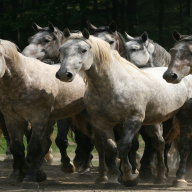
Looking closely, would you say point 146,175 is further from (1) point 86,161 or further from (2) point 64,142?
(2) point 64,142

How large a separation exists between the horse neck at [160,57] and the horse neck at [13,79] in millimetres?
3468

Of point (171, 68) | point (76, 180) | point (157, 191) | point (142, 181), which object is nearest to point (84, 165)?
point (76, 180)

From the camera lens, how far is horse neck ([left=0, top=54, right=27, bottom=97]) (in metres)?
6.54

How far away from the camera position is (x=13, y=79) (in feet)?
21.6

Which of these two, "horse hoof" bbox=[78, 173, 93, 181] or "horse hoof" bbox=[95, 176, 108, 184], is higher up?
"horse hoof" bbox=[95, 176, 108, 184]

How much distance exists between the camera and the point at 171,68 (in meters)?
6.12

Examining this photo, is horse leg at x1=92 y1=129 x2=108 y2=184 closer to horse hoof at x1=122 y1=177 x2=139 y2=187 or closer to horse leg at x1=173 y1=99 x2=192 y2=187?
horse hoof at x1=122 y1=177 x2=139 y2=187

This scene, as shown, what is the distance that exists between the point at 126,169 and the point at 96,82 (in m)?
1.22

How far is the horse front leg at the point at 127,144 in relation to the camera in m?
6.13

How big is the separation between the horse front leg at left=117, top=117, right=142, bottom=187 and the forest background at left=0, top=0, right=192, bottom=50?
10.2 metres

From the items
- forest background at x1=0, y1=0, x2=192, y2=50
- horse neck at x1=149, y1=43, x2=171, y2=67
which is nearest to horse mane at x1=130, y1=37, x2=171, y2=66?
horse neck at x1=149, y1=43, x2=171, y2=67

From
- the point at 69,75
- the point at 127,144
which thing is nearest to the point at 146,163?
the point at 127,144

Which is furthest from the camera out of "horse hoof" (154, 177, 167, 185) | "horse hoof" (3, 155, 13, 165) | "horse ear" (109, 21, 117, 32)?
"horse hoof" (3, 155, 13, 165)

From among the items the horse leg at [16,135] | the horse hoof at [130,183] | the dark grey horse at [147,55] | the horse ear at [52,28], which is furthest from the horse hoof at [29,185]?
the dark grey horse at [147,55]
